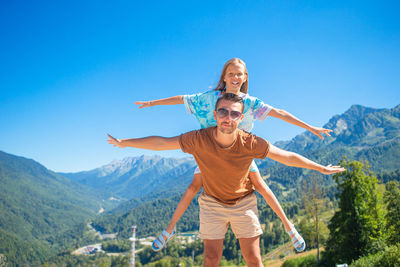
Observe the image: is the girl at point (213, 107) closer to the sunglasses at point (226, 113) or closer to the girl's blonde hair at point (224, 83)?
the girl's blonde hair at point (224, 83)

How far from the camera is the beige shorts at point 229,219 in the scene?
13.1 feet

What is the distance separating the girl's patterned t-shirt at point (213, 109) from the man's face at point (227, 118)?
31.3 inches

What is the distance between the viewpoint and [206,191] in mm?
4160

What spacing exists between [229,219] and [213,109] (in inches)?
66.3

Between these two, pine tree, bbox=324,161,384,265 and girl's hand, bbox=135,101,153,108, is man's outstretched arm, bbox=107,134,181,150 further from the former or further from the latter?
pine tree, bbox=324,161,384,265

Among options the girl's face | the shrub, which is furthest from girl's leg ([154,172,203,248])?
the shrub

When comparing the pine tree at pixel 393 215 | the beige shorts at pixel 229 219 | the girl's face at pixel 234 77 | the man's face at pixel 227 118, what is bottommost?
the pine tree at pixel 393 215

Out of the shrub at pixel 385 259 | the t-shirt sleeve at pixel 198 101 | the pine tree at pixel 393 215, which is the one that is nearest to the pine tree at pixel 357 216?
the pine tree at pixel 393 215

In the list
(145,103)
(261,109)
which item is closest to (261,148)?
(261,109)

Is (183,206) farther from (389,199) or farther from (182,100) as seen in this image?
(389,199)

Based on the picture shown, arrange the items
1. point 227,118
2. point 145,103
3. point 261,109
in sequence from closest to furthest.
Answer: point 227,118 < point 261,109 < point 145,103

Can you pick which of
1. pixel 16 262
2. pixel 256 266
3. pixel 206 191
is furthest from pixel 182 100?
pixel 16 262

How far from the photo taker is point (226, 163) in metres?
3.62

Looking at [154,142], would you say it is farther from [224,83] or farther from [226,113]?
[224,83]
